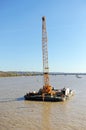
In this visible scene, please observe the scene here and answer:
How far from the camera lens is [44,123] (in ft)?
84.6

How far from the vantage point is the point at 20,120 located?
2652cm

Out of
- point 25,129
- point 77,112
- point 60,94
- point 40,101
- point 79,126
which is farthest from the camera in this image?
point 60,94

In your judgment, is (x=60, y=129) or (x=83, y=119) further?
(x=83, y=119)

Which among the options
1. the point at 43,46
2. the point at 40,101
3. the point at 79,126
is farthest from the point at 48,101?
the point at 79,126

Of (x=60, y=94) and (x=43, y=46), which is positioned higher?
(x=43, y=46)

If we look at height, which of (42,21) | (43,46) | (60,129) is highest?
(42,21)

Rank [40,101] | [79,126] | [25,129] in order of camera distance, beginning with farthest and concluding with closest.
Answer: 1. [40,101]
2. [79,126]
3. [25,129]

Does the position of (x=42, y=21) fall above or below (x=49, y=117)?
above

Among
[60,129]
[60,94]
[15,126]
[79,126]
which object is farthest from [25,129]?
[60,94]

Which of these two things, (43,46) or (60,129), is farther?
(43,46)

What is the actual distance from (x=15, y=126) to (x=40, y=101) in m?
18.9

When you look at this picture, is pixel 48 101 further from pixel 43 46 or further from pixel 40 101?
pixel 43 46

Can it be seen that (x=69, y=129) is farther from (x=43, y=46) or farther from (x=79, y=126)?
(x=43, y=46)

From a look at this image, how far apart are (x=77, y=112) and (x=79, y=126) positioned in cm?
758
